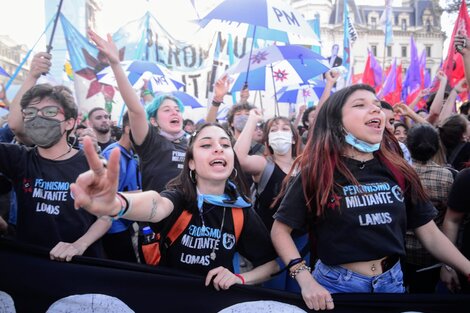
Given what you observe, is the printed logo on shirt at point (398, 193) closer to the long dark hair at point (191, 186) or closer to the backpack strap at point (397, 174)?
the backpack strap at point (397, 174)

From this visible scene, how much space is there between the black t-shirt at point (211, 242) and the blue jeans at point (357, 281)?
32cm

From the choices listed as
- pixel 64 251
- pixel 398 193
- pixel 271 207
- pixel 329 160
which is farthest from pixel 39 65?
pixel 398 193

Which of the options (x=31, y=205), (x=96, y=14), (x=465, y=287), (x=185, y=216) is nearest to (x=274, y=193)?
(x=185, y=216)

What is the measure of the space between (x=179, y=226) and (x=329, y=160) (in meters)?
0.86

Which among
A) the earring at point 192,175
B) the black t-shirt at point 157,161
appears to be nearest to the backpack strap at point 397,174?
the earring at point 192,175

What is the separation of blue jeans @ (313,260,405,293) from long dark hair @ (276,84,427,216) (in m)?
0.31

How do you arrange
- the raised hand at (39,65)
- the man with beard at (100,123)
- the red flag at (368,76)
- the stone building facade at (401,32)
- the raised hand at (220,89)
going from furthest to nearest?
the stone building facade at (401,32) → the red flag at (368,76) → the man with beard at (100,123) → the raised hand at (220,89) → the raised hand at (39,65)

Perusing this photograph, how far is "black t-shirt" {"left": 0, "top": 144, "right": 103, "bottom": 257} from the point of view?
7.75 ft

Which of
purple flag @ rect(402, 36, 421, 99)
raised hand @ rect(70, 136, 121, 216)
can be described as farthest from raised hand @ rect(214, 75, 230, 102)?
purple flag @ rect(402, 36, 421, 99)

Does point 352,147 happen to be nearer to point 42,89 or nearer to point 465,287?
point 465,287

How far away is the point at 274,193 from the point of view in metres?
3.16

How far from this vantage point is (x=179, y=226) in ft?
6.95

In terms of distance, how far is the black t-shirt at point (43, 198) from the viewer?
2363 mm

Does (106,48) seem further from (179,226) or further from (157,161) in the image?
(179,226)
